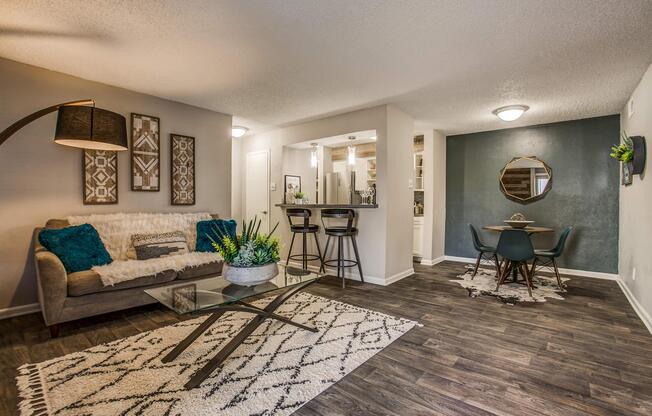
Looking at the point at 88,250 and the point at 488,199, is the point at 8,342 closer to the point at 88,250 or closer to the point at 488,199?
the point at 88,250

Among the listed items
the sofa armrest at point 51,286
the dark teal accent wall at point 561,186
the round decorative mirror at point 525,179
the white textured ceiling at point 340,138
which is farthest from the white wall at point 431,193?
the sofa armrest at point 51,286

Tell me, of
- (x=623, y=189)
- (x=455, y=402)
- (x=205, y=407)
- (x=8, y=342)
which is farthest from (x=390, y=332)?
(x=623, y=189)

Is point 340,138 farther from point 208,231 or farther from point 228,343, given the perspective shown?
point 228,343

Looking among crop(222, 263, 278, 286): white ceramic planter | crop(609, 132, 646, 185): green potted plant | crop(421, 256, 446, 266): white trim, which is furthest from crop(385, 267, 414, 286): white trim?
crop(609, 132, 646, 185): green potted plant

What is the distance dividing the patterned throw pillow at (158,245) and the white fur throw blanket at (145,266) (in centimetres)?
10

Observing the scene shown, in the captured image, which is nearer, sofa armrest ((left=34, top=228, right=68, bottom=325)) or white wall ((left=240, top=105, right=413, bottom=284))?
sofa armrest ((left=34, top=228, right=68, bottom=325))

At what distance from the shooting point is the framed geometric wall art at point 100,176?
3.59m

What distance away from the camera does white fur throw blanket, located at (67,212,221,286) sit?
9.84 ft

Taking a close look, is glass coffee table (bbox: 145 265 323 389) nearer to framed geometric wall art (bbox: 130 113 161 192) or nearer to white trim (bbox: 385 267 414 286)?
white trim (bbox: 385 267 414 286)

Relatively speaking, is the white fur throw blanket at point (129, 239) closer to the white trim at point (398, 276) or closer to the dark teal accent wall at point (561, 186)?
the white trim at point (398, 276)

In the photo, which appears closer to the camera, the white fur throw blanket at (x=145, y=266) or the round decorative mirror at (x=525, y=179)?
the white fur throw blanket at (x=145, y=266)

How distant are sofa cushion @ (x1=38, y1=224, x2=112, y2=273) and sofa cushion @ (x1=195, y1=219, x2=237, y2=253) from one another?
3.16ft

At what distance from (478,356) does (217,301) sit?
194 centimetres

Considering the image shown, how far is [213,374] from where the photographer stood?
2078 millimetres
